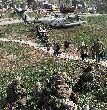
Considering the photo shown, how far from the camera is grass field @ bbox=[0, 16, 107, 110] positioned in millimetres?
47844

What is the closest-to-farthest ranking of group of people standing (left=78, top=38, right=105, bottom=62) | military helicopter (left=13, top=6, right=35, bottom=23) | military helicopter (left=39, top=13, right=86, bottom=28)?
group of people standing (left=78, top=38, right=105, bottom=62), military helicopter (left=39, top=13, right=86, bottom=28), military helicopter (left=13, top=6, right=35, bottom=23)

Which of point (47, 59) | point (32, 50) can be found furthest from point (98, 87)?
point (32, 50)

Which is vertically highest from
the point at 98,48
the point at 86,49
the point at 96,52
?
the point at 98,48

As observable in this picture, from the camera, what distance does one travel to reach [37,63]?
5850 cm

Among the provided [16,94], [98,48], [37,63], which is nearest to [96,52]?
[98,48]

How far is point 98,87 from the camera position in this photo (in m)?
49.1

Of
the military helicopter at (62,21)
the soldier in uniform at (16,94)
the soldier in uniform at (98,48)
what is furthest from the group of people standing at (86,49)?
the soldier in uniform at (16,94)

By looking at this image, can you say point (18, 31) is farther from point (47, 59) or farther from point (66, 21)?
point (47, 59)

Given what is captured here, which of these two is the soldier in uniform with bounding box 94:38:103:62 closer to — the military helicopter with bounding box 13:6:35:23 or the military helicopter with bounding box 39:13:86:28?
the military helicopter with bounding box 39:13:86:28

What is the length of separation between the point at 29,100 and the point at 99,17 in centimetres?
5661

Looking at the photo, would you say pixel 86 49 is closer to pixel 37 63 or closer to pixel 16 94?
pixel 37 63

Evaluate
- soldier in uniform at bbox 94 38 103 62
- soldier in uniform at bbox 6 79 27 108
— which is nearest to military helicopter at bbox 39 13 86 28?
soldier in uniform at bbox 94 38 103 62

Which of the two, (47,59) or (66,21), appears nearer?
(47,59)

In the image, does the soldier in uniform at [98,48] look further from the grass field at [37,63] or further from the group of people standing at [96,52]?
the grass field at [37,63]
